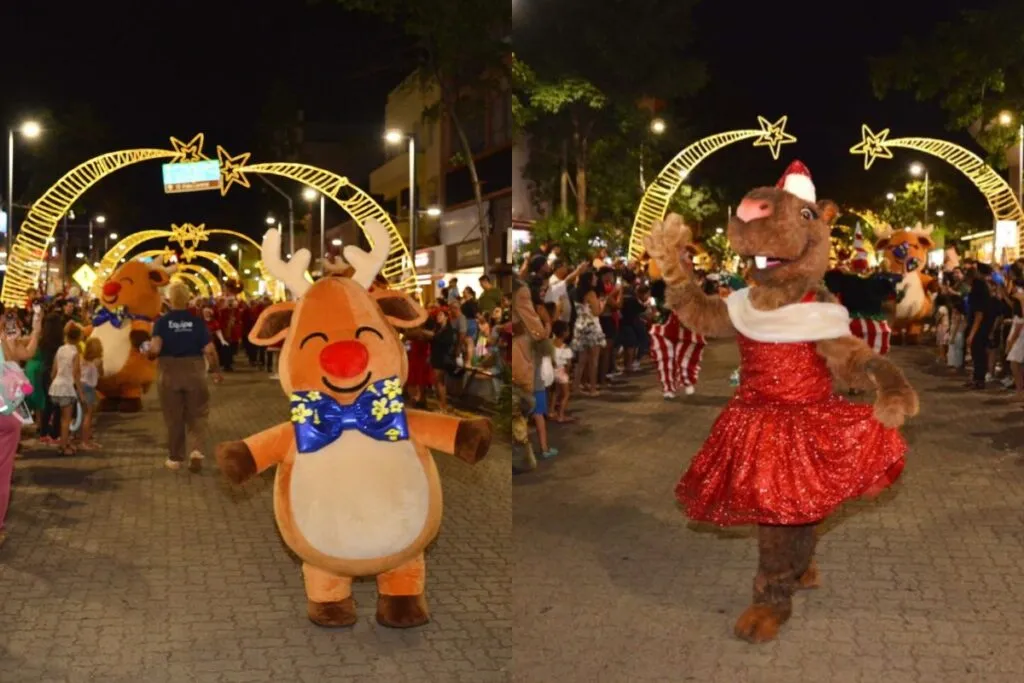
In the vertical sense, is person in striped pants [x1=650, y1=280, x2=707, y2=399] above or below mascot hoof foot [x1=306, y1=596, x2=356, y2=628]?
above

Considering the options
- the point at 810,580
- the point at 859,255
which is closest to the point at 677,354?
the point at 810,580

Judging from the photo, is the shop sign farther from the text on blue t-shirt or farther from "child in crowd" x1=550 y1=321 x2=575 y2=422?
the text on blue t-shirt

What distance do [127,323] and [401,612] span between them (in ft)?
34.6

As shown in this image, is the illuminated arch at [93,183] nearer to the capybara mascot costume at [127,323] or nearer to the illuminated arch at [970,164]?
the capybara mascot costume at [127,323]

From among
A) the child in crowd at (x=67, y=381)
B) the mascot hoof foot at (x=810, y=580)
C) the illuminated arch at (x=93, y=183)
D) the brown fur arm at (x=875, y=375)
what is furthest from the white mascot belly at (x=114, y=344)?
the brown fur arm at (x=875, y=375)

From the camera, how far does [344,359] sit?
5660mm

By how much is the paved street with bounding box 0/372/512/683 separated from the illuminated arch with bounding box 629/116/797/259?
1292 centimetres

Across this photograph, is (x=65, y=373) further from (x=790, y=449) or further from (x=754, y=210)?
(x=790, y=449)

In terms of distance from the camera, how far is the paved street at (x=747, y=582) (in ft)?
17.2

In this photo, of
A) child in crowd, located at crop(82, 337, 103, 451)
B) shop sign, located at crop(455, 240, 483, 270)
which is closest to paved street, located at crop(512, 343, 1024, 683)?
child in crowd, located at crop(82, 337, 103, 451)

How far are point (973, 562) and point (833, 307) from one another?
2190 millimetres

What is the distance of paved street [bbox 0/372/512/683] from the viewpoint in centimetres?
545

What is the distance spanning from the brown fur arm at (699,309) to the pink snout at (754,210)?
41cm

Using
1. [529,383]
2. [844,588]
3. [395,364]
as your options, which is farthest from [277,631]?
[529,383]
